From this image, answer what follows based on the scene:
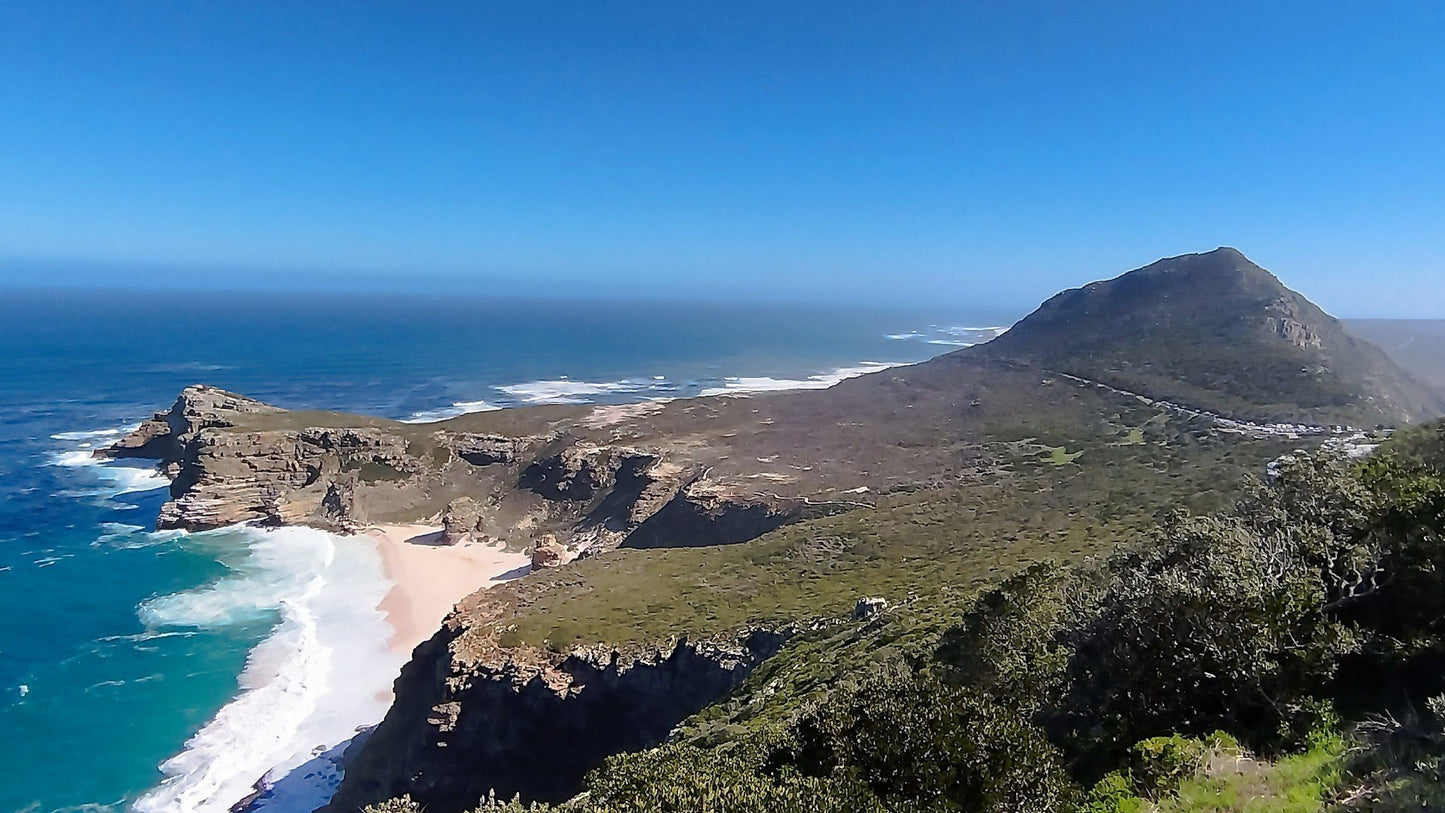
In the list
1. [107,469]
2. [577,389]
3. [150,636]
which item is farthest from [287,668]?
[577,389]

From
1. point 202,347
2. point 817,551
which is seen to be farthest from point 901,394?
point 202,347

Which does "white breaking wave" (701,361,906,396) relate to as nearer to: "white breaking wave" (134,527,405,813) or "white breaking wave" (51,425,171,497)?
"white breaking wave" (51,425,171,497)

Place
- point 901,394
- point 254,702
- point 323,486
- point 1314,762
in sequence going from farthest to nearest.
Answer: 1. point 901,394
2. point 323,486
3. point 254,702
4. point 1314,762

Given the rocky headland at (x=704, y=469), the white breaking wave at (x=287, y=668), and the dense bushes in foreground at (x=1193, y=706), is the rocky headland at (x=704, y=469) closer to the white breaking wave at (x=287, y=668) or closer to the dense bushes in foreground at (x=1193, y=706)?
the white breaking wave at (x=287, y=668)

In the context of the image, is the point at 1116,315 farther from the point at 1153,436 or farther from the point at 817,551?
the point at 817,551

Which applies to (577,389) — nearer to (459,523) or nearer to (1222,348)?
(459,523)
